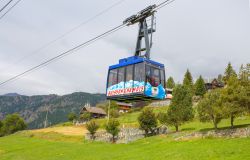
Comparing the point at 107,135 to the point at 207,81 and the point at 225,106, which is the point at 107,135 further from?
the point at 207,81

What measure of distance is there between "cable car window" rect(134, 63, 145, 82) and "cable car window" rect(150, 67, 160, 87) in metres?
0.82

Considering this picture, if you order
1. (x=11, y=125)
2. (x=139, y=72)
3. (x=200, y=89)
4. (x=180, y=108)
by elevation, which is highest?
(x=200, y=89)

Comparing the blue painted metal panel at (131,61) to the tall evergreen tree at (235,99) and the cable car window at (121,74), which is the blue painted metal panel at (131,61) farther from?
the tall evergreen tree at (235,99)

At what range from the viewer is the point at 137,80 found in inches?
875

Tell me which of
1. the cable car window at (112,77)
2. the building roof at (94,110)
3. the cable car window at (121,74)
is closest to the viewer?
the cable car window at (121,74)

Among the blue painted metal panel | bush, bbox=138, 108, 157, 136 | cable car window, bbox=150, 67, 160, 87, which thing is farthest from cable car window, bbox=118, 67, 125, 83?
bush, bbox=138, 108, 157, 136

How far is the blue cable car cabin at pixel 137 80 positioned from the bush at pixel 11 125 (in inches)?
4723

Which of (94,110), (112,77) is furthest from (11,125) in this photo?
(112,77)

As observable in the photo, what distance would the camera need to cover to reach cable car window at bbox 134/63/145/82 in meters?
21.7

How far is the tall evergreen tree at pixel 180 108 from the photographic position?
55562 millimetres

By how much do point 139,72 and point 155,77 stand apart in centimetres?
136

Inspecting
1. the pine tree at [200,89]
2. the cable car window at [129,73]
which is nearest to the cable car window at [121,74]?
the cable car window at [129,73]

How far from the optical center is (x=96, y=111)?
138 meters

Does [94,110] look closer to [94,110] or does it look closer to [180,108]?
[94,110]
